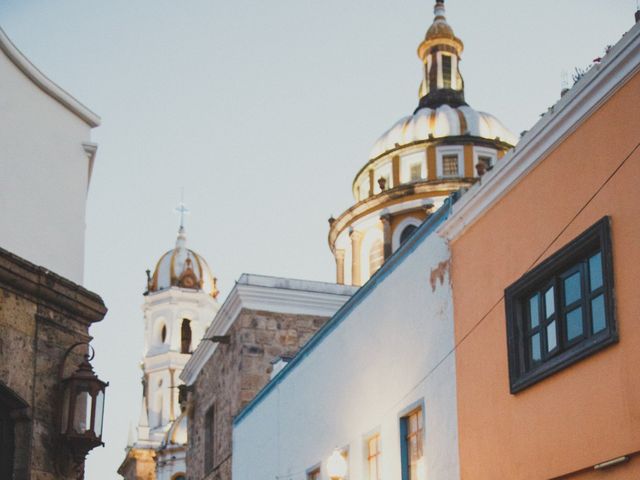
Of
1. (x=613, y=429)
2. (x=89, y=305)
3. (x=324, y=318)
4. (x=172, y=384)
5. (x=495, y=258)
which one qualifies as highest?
(x=172, y=384)

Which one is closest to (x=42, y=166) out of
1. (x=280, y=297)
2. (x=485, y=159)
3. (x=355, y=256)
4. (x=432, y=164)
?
(x=280, y=297)

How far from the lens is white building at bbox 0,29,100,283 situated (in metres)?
9.21

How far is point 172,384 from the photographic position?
65.0 meters

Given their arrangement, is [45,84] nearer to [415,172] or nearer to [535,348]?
[535,348]

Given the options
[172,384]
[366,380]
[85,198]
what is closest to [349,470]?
[366,380]

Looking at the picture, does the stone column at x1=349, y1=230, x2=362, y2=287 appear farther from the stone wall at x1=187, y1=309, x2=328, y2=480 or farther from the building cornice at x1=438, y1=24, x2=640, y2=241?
the building cornice at x1=438, y1=24, x2=640, y2=241

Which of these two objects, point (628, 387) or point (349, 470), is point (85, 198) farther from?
point (349, 470)

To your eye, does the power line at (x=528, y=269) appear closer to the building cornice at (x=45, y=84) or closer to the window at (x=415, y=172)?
the building cornice at (x=45, y=84)

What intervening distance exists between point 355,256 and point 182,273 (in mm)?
31231

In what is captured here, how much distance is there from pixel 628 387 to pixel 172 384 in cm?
5766

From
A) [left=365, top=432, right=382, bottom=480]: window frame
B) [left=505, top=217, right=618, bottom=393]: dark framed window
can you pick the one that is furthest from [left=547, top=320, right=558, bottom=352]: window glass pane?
[left=365, top=432, right=382, bottom=480]: window frame

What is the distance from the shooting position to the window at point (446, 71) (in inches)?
1649

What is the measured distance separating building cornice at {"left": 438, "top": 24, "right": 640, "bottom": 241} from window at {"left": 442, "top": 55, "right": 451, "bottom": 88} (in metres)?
30.2

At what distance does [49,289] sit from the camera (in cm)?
898
